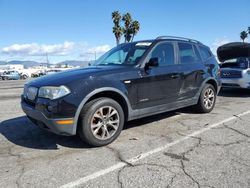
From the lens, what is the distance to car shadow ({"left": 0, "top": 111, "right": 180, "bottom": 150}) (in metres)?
4.52

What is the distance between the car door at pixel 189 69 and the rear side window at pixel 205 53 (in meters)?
0.22

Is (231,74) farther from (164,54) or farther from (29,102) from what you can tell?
(29,102)

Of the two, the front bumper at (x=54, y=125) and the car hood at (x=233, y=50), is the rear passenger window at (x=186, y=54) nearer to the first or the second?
the front bumper at (x=54, y=125)

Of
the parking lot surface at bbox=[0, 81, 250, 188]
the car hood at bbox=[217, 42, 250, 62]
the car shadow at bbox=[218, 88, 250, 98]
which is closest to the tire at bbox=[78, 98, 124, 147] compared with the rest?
the parking lot surface at bbox=[0, 81, 250, 188]

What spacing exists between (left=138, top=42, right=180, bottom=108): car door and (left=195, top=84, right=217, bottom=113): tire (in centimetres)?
112

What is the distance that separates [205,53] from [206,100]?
1.20m

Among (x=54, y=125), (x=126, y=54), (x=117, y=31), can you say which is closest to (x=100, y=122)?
(x=54, y=125)

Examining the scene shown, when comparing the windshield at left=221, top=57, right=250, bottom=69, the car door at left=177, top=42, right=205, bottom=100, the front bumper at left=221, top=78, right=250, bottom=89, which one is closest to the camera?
the car door at left=177, top=42, right=205, bottom=100

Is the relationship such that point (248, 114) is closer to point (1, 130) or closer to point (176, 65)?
point (176, 65)

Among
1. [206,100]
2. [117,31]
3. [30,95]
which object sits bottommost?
[206,100]

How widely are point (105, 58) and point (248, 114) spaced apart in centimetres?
379

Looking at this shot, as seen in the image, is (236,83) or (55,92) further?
(236,83)

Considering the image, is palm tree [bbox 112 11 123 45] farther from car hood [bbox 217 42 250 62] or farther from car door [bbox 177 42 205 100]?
car door [bbox 177 42 205 100]

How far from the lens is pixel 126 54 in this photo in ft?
17.7
